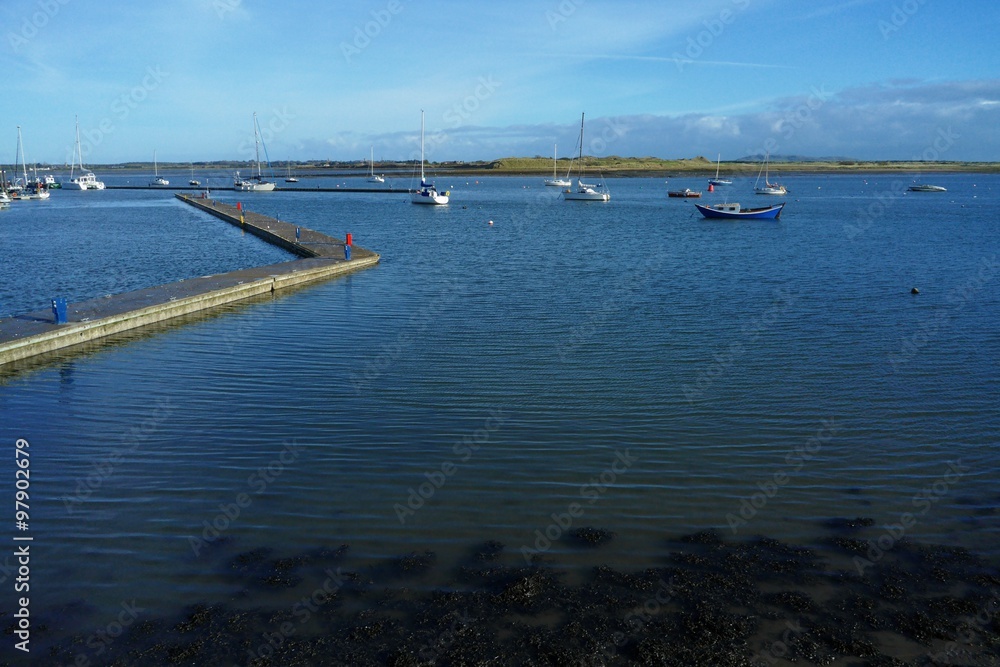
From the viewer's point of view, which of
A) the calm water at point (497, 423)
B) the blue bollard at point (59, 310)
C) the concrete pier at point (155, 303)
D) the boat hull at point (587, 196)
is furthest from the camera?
the boat hull at point (587, 196)

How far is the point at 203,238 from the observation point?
44.7 metres

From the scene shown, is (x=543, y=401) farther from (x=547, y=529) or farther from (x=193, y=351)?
(x=193, y=351)

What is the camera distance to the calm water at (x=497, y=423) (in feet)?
29.6

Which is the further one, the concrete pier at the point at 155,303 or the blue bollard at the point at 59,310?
the blue bollard at the point at 59,310

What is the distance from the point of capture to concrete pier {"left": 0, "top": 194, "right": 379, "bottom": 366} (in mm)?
17156

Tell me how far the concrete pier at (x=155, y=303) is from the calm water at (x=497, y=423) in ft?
3.22

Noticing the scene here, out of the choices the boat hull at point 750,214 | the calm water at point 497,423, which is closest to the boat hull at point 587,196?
the boat hull at point 750,214

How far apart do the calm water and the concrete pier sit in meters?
0.98

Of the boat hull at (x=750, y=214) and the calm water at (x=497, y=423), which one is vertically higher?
the boat hull at (x=750, y=214)

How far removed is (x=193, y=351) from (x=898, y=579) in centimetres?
1541

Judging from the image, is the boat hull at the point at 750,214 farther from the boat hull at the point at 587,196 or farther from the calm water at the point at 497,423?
the calm water at the point at 497,423

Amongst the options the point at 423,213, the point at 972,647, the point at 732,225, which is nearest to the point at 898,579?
the point at 972,647

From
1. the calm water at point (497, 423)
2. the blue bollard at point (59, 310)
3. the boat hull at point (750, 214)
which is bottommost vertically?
the calm water at point (497, 423)

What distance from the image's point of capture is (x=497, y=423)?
1268 centimetres
